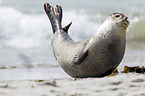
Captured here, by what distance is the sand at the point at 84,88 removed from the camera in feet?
7.87

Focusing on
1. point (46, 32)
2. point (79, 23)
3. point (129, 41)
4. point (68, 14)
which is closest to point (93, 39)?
point (129, 41)

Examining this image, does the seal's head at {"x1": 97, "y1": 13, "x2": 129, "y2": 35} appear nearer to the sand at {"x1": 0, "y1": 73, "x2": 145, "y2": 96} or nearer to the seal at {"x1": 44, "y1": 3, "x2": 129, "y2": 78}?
the seal at {"x1": 44, "y1": 3, "x2": 129, "y2": 78}

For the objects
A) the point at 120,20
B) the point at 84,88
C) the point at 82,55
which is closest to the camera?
the point at 84,88

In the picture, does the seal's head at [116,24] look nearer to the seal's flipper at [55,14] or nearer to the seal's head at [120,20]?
the seal's head at [120,20]

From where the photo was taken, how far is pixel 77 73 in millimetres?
3211

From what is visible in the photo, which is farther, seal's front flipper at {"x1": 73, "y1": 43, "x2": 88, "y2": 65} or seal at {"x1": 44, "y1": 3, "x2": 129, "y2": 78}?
seal's front flipper at {"x1": 73, "y1": 43, "x2": 88, "y2": 65}

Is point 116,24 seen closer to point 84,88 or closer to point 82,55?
point 82,55

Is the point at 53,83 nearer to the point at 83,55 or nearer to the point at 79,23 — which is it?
the point at 83,55

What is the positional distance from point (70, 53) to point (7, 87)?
3.29 ft

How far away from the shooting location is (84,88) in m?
2.63

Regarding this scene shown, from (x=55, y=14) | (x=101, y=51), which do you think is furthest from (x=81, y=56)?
(x=55, y=14)

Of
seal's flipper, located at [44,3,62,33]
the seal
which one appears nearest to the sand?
the seal


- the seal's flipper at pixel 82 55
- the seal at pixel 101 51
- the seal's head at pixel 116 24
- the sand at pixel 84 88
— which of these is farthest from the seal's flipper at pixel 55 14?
the sand at pixel 84 88

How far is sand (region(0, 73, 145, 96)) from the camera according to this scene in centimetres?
240
